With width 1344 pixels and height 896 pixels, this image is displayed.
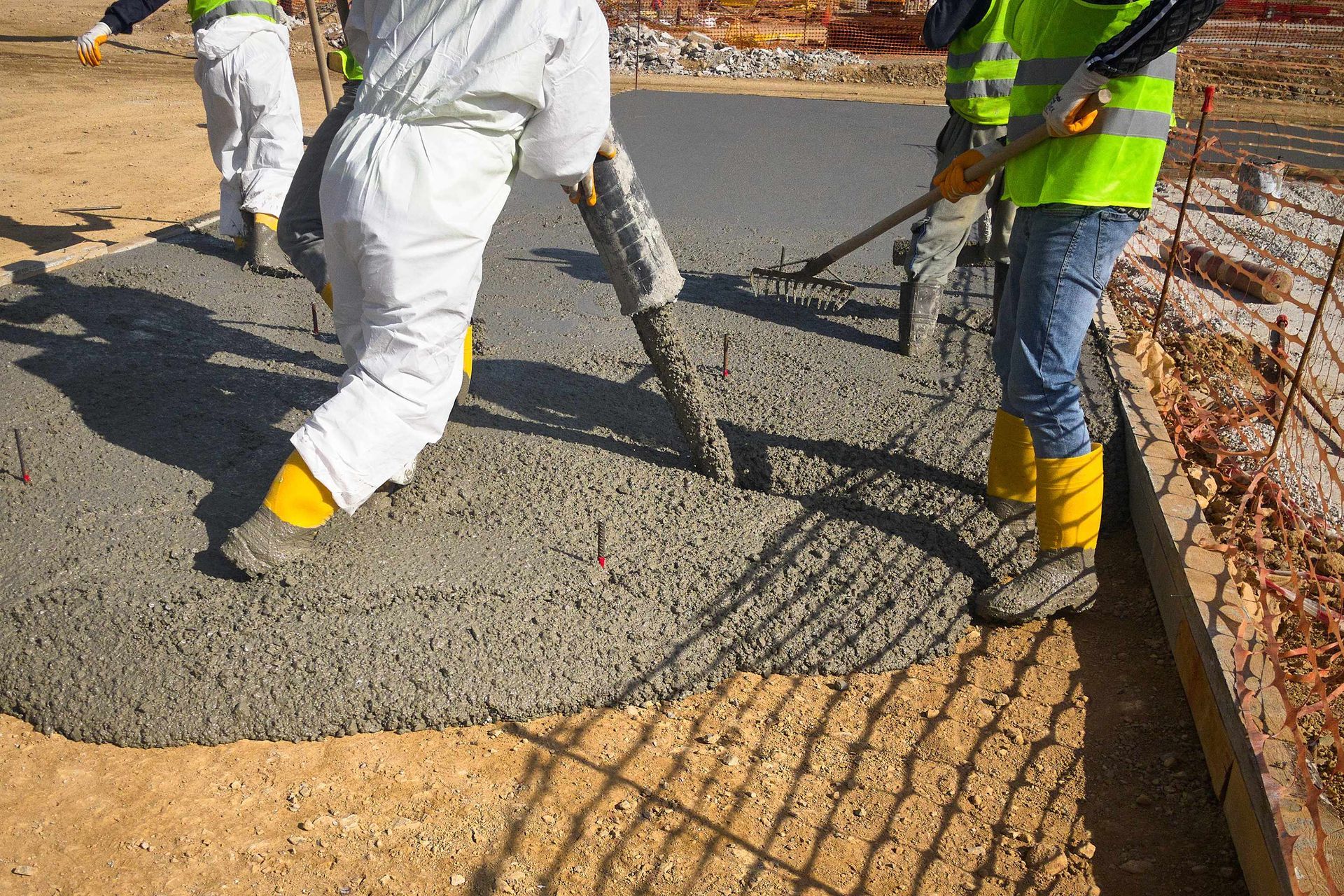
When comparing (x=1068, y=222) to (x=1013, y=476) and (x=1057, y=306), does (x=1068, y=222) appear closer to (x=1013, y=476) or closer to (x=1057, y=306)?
(x=1057, y=306)

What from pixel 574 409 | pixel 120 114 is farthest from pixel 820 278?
pixel 120 114

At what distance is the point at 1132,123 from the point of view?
8.71 feet

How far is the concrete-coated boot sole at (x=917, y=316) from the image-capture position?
4344mm

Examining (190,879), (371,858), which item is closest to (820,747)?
(371,858)

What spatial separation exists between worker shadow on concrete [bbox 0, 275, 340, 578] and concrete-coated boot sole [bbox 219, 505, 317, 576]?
15 centimetres

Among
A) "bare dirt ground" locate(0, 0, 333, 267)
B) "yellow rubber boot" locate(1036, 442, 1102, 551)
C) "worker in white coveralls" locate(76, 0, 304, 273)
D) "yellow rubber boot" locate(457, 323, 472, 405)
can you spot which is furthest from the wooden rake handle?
"bare dirt ground" locate(0, 0, 333, 267)

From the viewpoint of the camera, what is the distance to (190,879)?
78.1 inches

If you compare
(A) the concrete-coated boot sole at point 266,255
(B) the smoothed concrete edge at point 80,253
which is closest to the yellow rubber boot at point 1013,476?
(A) the concrete-coated boot sole at point 266,255

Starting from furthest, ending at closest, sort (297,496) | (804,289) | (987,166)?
1. (804,289)
2. (987,166)
3. (297,496)

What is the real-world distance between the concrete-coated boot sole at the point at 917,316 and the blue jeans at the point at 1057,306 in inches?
53.6

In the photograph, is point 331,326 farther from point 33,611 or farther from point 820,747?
point 820,747

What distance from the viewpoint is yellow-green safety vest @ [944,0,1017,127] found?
3.96 metres

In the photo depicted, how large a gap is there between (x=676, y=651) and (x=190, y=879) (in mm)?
1214

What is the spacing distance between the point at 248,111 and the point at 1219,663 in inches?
198
